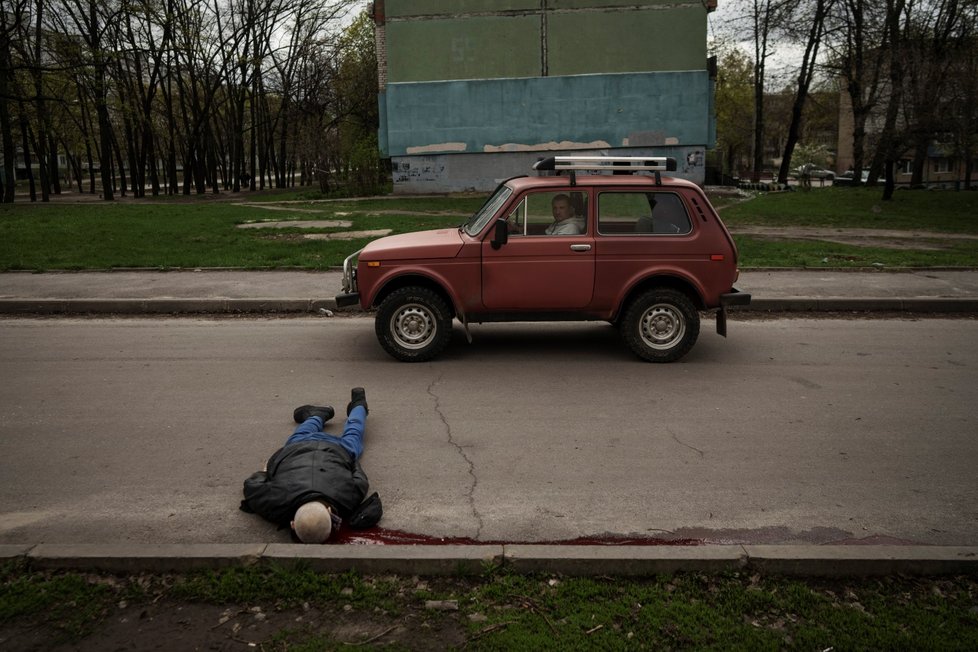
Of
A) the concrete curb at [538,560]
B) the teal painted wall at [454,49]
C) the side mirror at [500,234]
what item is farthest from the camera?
the teal painted wall at [454,49]

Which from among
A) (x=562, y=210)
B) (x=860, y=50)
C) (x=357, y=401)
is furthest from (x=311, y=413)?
(x=860, y=50)

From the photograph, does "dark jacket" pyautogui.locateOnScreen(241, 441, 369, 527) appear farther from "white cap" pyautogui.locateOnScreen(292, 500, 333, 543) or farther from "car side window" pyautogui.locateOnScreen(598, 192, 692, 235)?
"car side window" pyautogui.locateOnScreen(598, 192, 692, 235)

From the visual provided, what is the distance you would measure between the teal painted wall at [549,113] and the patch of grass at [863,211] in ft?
21.2

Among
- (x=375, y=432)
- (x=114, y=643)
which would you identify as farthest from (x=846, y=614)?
(x=375, y=432)

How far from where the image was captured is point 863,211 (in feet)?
84.0

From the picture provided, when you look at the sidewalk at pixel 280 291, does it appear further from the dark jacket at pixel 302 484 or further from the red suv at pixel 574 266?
the dark jacket at pixel 302 484

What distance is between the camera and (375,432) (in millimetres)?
6086

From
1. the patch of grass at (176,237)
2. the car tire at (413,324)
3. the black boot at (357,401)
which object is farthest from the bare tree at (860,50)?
the black boot at (357,401)

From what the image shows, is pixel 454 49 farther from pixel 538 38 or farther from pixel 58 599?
pixel 58 599

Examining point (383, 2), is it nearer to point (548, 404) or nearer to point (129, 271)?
point (129, 271)

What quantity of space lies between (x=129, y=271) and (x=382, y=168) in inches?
1078

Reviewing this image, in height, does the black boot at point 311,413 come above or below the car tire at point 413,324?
below

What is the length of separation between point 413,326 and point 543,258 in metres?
1.43

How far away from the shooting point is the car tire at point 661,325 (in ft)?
26.2
